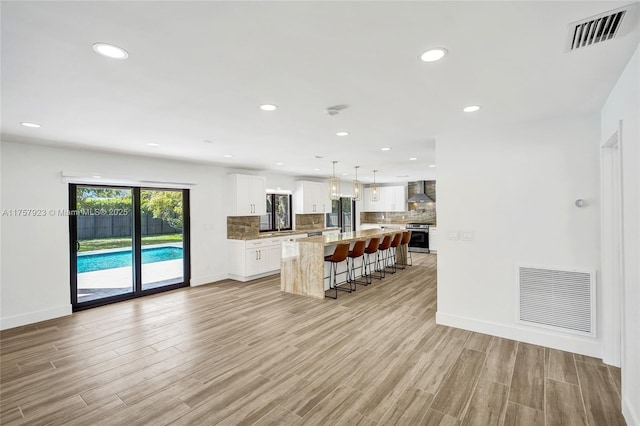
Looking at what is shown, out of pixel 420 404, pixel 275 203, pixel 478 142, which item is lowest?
pixel 420 404

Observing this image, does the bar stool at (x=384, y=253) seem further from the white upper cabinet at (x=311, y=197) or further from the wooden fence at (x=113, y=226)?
the wooden fence at (x=113, y=226)

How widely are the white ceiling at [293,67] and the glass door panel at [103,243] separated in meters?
1.54

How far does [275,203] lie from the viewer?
8.30 metres

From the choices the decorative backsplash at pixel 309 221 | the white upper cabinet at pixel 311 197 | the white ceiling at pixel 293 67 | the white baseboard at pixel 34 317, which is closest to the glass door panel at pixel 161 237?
the white baseboard at pixel 34 317

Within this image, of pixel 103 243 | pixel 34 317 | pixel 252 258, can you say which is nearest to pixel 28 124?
pixel 103 243

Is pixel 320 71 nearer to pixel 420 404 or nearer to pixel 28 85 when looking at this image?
pixel 28 85

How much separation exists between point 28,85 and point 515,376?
15.3 feet

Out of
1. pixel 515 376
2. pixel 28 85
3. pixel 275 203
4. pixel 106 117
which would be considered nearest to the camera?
pixel 28 85

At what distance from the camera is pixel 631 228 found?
6.53 feet

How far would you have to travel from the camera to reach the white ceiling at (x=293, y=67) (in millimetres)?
1478

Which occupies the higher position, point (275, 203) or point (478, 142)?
point (478, 142)

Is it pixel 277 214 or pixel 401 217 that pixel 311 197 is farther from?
pixel 401 217

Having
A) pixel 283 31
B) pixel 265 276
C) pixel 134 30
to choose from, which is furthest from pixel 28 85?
pixel 265 276

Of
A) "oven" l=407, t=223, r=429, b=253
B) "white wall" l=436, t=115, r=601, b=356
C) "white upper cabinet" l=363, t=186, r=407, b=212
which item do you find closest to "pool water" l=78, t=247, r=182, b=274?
"white wall" l=436, t=115, r=601, b=356
